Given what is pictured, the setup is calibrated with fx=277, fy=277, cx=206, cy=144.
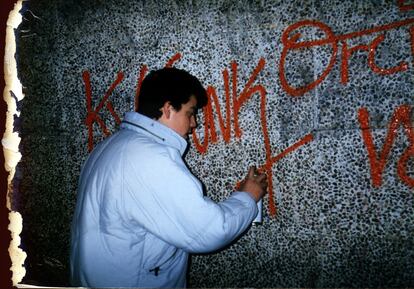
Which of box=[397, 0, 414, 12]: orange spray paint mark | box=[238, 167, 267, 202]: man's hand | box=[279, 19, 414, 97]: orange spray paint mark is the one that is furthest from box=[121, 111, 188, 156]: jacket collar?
box=[397, 0, 414, 12]: orange spray paint mark

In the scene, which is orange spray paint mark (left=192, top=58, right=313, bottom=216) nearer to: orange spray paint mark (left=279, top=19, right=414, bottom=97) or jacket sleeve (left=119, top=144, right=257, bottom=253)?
orange spray paint mark (left=279, top=19, right=414, bottom=97)

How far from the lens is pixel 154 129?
5.33 ft

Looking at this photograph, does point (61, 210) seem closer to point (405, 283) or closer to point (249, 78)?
point (249, 78)

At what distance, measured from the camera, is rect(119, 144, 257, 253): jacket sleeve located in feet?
4.66

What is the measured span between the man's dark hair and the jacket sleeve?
14.2 inches

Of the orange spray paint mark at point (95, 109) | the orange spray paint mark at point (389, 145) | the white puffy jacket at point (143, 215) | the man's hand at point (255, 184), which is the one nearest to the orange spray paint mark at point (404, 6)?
the orange spray paint mark at point (389, 145)

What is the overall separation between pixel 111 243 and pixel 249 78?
4.82 feet

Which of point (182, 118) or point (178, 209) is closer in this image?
point (178, 209)

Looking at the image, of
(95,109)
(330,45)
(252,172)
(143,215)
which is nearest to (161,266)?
(143,215)

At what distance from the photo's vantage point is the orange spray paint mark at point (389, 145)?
6.12 feet

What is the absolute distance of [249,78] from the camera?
211 cm

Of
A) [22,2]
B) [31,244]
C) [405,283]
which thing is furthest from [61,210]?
[405,283]

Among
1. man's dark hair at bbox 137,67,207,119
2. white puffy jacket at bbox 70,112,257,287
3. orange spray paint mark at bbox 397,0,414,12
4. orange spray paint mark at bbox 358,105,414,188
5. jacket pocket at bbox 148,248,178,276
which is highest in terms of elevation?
orange spray paint mark at bbox 397,0,414,12

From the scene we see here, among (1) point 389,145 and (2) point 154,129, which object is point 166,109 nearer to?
(2) point 154,129
